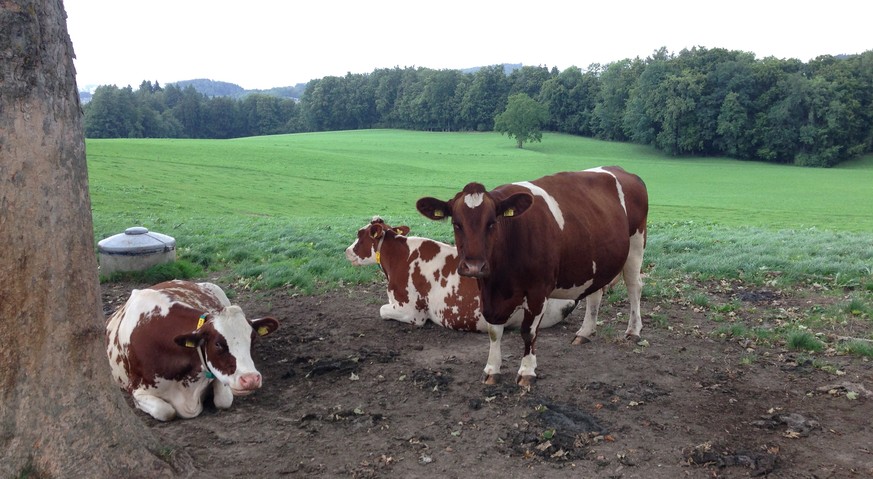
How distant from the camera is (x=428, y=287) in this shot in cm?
907

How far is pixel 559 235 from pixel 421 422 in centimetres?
237

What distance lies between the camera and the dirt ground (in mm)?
5223

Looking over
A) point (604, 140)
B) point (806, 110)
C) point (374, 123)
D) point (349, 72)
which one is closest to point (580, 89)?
point (604, 140)

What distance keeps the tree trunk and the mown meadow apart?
6.16m

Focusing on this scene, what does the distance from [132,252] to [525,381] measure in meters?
7.52

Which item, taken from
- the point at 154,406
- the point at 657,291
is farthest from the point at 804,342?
the point at 154,406

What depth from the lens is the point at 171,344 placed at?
6.25 meters

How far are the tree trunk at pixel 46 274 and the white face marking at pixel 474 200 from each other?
3.15 meters

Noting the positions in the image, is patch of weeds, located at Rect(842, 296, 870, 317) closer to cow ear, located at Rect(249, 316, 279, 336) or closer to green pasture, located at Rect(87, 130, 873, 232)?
cow ear, located at Rect(249, 316, 279, 336)

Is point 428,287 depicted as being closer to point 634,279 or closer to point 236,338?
point 634,279

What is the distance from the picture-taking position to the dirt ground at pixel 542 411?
522 centimetres

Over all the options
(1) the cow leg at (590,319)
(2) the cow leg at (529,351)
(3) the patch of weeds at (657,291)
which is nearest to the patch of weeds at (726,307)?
(3) the patch of weeds at (657,291)

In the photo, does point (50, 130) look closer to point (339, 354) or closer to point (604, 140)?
point (339, 354)

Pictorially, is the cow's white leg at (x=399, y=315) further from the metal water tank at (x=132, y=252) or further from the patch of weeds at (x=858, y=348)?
the patch of weeds at (x=858, y=348)
